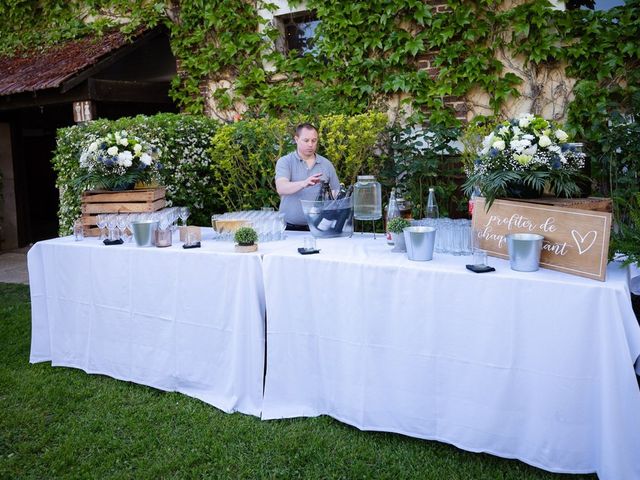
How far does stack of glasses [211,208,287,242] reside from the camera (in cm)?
337

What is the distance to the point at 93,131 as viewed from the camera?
6078 mm

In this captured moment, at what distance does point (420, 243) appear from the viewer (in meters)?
2.65

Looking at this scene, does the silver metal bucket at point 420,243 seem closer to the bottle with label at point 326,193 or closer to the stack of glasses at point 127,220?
the bottle with label at point 326,193

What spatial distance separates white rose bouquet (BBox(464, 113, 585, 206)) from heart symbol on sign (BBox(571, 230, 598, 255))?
0.29 m

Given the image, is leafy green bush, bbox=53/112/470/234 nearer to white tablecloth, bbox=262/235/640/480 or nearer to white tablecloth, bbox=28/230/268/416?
white tablecloth, bbox=28/230/268/416

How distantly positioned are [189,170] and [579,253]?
478 cm

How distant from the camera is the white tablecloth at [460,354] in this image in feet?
7.28

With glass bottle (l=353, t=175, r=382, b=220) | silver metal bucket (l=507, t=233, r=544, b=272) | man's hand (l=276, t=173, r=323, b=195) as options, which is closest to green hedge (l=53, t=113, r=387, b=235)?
man's hand (l=276, t=173, r=323, b=195)

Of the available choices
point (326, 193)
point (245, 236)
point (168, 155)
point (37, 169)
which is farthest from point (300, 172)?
point (37, 169)

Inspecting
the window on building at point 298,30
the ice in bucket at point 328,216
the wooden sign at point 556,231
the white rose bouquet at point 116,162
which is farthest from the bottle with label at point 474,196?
the window on building at point 298,30

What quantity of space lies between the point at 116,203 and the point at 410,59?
13.0ft

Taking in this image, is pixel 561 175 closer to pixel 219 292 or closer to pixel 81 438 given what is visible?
pixel 219 292

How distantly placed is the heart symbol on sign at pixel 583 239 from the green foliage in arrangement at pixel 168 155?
14.5ft

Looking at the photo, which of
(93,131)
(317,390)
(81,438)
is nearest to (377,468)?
(317,390)
